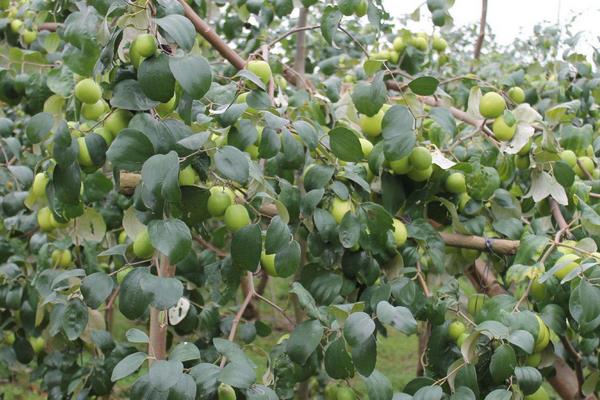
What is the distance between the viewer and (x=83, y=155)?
42.6 inches

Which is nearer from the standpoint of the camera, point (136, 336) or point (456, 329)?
point (136, 336)

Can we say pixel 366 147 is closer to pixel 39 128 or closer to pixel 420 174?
pixel 420 174

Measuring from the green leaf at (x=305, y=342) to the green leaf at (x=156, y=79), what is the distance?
16.5 inches

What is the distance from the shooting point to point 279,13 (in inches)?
70.6

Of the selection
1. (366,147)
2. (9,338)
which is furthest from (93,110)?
(9,338)

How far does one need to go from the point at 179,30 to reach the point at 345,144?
1.20 ft

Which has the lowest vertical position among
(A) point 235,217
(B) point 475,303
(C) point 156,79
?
(B) point 475,303

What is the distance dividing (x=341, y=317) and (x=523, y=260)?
43cm

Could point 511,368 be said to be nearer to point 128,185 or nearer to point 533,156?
point 533,156

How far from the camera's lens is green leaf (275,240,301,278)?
42.5 inches

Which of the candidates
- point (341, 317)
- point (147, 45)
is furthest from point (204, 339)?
point (147, 45)

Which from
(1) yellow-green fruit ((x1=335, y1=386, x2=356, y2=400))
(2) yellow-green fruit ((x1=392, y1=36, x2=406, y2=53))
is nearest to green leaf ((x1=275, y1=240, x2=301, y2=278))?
(1) yellow-green fruit ((x1=335, y1=386, x2=356, y2=400))

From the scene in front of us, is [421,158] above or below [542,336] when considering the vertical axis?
above

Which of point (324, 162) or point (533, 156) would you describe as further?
point (533, 156)
